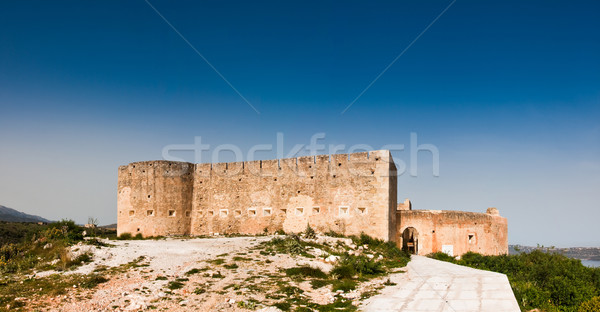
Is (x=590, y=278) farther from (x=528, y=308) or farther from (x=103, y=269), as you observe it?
(x=103, y=269)

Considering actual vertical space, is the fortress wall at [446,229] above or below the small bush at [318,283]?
above

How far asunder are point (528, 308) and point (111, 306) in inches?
437

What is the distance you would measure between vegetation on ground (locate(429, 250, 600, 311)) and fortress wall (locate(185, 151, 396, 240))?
5.14 m

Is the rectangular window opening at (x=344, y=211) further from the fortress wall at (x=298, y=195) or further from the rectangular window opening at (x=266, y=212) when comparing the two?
the rectangular window opening at (x=266, y=212)

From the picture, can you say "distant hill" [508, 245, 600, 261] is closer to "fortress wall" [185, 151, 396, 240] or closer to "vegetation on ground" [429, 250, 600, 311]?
"vegetation on ground" [429, 250, 600, 311]

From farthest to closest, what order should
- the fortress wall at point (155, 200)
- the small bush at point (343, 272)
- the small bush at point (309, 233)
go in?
the fortress wall at point (155, 200) → the small bush at point (309, 233) → the small bush at point (343, 272)

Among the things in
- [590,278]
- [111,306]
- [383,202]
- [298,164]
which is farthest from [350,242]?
[111,306]

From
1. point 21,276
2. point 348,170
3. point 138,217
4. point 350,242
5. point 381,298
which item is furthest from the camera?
point 138,217

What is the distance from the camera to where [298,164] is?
2269 cm

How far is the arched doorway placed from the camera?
24.3 meters

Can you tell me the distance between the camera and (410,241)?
2700 centimetres

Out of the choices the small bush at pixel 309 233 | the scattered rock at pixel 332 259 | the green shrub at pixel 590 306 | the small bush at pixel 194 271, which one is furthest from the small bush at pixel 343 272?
the green shrub at pixel 590 306

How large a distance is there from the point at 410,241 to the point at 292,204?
939 centimetres

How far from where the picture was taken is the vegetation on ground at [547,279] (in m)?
12.3
